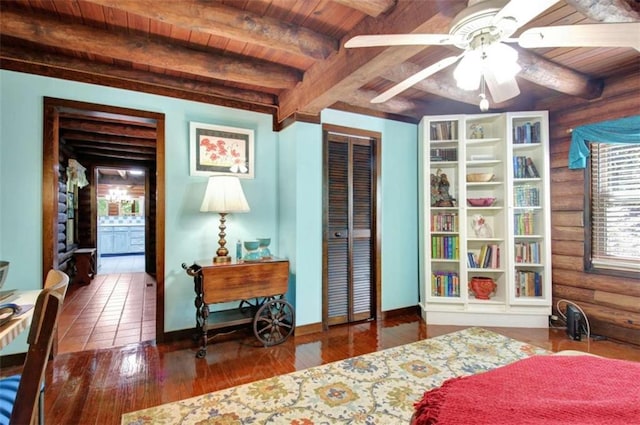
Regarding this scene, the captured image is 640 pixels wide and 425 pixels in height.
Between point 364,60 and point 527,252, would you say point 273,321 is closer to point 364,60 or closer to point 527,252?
point 364,60

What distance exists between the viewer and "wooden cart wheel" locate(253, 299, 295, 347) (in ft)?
9.12

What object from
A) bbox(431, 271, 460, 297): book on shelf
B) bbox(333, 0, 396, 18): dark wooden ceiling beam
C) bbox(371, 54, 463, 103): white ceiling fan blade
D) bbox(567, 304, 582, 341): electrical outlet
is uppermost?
bbox(333, 0, 396, 18): dark wooden ceiling beam

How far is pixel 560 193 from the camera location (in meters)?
3.22

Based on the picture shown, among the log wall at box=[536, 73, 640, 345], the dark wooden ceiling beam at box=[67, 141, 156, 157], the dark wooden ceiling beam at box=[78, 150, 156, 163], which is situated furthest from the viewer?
the dark wooden ceiling beam at box=[78, 150, 156, 163]

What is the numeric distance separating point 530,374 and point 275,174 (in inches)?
109

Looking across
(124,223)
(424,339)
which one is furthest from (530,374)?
(124,223)

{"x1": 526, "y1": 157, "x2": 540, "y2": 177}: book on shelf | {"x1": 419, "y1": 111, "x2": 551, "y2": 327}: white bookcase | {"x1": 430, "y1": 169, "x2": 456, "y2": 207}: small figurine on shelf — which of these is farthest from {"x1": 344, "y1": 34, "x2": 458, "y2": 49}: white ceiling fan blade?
{"x1": 526, "y1": 157, "x2": 540, "y2": 177}: book on shelf

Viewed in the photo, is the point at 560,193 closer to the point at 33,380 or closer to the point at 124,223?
the point at 33,380

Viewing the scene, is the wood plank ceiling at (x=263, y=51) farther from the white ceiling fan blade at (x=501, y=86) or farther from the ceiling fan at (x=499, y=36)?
the white ceiling fan blade at (x=501, y=86)

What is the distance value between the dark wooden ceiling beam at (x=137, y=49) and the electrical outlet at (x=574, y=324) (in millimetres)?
3435

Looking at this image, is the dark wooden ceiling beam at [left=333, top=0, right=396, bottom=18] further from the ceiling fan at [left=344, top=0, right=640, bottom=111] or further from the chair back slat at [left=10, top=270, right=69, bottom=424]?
the chair back slat at [left=10, top=270, right=69, bottom=424]

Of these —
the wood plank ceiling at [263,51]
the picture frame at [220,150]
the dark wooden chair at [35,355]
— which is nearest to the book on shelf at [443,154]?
the wood plank ceiling at [263,51]

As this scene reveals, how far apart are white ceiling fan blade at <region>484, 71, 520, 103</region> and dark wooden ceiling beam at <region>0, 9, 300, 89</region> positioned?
1.67 metres

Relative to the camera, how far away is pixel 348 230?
3.33 m
